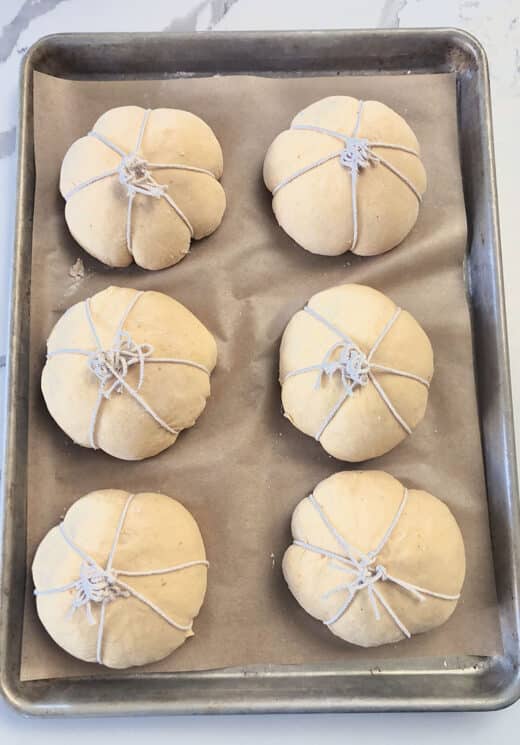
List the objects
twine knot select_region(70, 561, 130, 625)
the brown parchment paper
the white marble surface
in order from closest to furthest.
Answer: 1. twine knot select_region(70, 561, 130, 625)
2. the brown parchment paper
3. the white marble surface

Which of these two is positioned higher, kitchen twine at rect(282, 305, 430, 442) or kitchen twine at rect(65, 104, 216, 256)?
kitchen twine at rect(65, 104, 216, 256)

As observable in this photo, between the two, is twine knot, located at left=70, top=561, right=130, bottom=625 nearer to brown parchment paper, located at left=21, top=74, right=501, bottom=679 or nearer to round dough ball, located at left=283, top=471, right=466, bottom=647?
brown parchment paper, located at left=21, top=74, right=501, bottom=679

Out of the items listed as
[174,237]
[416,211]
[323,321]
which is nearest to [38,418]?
[174,237]

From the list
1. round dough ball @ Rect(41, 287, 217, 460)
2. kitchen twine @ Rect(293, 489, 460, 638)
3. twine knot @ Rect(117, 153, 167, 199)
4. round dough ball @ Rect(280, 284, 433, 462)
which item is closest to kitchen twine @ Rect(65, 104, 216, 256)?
twine knot @ Rect(117, 153, 167, 199)

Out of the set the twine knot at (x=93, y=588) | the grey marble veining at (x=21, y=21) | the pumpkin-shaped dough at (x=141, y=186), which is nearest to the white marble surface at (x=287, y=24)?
the grey marble veining at (x=21, y=21)

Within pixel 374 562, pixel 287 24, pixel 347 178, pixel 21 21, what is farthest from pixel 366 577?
pixel 21 21

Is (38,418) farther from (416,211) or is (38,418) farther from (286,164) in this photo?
(416,211)
